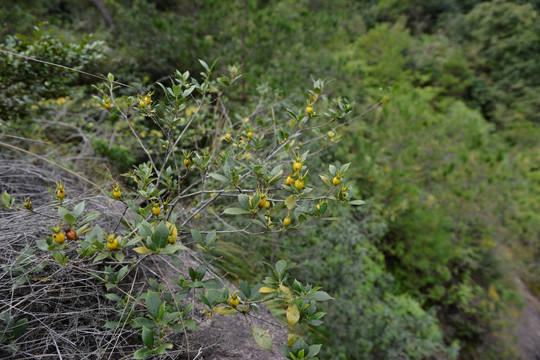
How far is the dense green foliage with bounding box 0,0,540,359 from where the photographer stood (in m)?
2.04

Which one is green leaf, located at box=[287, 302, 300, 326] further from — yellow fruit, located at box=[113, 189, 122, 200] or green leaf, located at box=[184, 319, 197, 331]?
yellow fruit, located at box=[113, 189, 122, 200]

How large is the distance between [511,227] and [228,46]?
5.21m

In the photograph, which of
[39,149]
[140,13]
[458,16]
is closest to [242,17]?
[140,13]

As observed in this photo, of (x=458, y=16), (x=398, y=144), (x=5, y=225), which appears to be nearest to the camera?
(x=5, y=225)

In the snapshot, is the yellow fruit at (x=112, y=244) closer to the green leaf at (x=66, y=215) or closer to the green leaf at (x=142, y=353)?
the green leaf at (x=66, y=215)

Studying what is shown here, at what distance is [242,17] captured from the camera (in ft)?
11.1

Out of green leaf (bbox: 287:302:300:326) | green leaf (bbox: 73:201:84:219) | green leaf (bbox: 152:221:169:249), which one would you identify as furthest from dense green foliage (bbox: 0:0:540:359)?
green leaf (bbox: 73:201:84:219)

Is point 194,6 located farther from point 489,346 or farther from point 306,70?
point 489,346

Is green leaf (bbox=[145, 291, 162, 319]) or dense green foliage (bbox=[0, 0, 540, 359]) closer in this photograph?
green leaf (bbox=[145, 291, 162, 319])

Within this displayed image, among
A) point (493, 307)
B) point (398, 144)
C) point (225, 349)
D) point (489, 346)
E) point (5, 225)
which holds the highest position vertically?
point (5, 225)

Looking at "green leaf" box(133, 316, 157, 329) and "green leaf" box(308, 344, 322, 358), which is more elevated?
"green leaf" box(133, 316, 157, 329)

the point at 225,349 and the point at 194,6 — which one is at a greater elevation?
the point at 194,6

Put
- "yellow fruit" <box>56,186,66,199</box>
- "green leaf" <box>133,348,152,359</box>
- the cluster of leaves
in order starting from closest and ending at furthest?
Answer: "green leaf" <box>133,348,152,359</box> → "yellow fruit" <box>56,186,66,199</box> → the cluster of leaves

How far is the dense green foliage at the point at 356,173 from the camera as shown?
6.70ft
